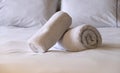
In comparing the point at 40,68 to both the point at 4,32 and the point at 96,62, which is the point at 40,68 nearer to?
the point at 96,62

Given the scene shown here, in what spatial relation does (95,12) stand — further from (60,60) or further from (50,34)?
(60,60)

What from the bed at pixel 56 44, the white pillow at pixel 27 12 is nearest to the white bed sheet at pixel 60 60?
the bed at pixel 56 44

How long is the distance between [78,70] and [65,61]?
0.12 meters

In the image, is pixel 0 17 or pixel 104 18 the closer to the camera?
A: pixel 104 18

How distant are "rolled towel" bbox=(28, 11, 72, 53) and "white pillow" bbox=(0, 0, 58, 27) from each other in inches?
27.9

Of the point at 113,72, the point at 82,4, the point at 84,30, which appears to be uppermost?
the point at 82,4

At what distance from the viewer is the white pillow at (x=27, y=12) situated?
2.34m

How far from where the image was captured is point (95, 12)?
2.19m

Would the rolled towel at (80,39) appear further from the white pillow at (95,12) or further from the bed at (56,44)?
the white pillow at (95,12)

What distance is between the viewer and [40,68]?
1201mm

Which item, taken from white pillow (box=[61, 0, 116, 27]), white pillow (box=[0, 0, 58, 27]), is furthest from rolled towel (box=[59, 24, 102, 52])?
white pillow (box=[0, 0, 58, 27])

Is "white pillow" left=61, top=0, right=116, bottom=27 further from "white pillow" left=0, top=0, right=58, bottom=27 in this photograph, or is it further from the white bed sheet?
the white bed sheet

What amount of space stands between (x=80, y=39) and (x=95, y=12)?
30.7 inches

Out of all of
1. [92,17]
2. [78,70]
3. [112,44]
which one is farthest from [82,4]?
[78,70]
